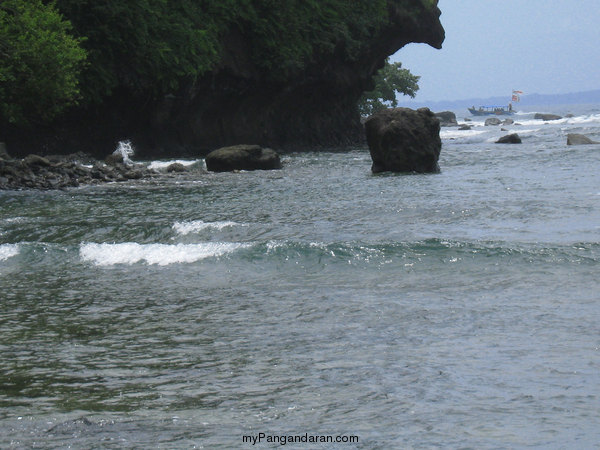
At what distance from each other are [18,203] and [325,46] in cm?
2732

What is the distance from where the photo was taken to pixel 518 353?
21.0 ft

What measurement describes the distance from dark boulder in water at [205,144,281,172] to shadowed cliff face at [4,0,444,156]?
21.8ft

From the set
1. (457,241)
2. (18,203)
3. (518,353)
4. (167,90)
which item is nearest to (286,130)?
(167,90)

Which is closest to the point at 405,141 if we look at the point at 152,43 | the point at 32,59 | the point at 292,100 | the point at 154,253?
the point at 32,59

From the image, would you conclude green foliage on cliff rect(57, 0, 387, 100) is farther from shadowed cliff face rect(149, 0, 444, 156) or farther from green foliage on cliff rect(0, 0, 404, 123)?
shadowed cliff face rect(149, 0, 444, 156)

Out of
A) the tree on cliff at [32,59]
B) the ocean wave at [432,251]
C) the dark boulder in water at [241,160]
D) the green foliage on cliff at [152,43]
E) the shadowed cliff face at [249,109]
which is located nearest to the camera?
the ocean wave at [432,251]

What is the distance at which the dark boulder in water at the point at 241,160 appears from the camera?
2855 centimetres

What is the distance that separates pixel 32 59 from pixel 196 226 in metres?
12.2

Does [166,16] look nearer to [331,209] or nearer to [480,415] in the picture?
[331,209]

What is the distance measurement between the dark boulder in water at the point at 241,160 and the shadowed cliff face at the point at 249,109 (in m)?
6.65

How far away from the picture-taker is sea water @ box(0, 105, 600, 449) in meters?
5.13

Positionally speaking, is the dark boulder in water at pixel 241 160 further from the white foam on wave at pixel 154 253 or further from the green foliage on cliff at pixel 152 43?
the white foam on wave at pixel 154 253

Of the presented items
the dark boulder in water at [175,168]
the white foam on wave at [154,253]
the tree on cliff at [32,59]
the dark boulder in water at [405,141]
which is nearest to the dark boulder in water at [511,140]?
the dark boulder in water at [405,141]

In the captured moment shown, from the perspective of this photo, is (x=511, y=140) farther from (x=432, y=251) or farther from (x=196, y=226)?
(x=432, y=251)
